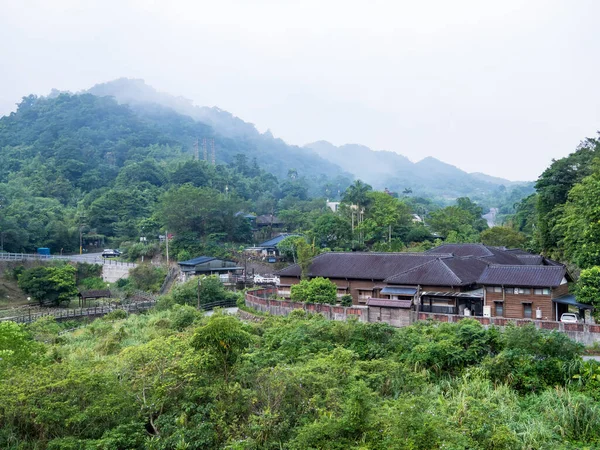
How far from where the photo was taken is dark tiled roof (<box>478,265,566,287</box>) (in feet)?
85.9

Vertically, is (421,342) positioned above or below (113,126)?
below

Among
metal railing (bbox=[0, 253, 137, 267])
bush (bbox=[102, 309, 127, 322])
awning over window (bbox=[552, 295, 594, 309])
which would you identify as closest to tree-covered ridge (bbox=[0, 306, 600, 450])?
awning over window (bbox=[552, 295, 594, 309])

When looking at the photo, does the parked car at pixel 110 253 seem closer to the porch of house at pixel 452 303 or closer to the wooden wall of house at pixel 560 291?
the porch of house at pixel 452 303

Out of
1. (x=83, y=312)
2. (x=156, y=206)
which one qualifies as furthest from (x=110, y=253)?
(x=83, y=312)

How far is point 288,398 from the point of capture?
482 inches

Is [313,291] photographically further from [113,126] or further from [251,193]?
[113,126]

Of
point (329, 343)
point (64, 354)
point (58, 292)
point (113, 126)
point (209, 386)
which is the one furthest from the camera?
point (113, 126)

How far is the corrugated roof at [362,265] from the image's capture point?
3372 cm

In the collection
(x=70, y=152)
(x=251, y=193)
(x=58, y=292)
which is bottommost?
(x=58, y=292)

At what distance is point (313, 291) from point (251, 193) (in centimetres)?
6722

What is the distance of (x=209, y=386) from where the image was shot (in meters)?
12.6

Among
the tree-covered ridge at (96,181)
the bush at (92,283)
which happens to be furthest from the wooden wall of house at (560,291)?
the bush at (92,283)

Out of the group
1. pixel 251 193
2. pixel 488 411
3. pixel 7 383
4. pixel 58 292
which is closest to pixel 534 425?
pixel 488 411

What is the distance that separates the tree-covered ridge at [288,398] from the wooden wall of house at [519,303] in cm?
1073
